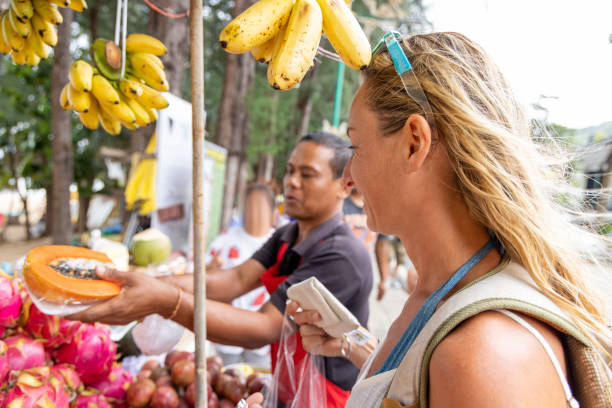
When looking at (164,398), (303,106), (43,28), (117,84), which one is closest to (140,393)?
(164,398)

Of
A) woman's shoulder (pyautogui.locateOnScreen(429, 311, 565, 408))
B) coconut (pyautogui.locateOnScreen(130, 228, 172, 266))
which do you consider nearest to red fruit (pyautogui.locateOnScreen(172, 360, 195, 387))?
woman's shoulder (pyautogui.locateOnScreen(429, 311, 565, 408))

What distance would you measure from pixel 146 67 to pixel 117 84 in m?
0.13

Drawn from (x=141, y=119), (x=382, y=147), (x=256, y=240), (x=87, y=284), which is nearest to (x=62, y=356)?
(x=87, y=284)

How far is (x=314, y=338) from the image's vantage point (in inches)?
65.4

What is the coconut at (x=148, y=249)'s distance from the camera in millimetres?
4008

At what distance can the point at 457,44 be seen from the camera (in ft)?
3.63

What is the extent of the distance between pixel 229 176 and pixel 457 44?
7.50 metres

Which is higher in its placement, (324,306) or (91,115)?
(91,115)

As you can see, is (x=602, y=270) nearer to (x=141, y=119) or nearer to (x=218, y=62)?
(x=141, y=119)

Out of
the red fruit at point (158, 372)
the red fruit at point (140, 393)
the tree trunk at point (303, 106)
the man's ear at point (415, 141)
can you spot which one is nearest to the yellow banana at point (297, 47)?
the man's ear at point (415, 141)

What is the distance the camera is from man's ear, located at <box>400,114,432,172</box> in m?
1.04

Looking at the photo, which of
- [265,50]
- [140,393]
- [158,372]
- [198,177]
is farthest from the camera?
[158,372]

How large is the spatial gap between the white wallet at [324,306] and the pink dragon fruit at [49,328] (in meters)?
0.89

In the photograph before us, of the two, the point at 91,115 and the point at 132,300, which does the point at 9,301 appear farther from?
the point at 91,115
